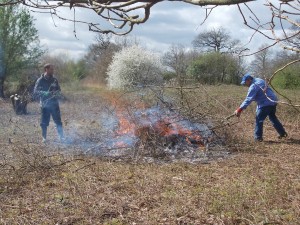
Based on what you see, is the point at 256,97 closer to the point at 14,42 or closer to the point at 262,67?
the point at 262,67

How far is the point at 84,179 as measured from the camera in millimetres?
5922

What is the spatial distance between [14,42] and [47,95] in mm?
16869

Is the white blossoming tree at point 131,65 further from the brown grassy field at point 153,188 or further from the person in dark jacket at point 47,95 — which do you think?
the brown grassy field at point 153,188

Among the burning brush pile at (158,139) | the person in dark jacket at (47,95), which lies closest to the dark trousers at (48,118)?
the person in dark jacket at (47,95)

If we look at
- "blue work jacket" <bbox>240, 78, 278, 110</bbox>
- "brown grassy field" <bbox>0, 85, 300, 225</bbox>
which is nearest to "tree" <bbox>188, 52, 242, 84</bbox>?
"blue work jacket" <bbox>240, 78, 278, 110</bbox>

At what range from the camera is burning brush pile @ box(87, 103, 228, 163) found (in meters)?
7.68

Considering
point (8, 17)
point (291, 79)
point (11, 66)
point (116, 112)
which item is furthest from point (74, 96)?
point (116, 112)

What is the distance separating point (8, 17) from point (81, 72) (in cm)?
1380

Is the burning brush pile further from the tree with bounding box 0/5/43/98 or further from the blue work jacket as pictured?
the tree with bounding box 0/5/43/98

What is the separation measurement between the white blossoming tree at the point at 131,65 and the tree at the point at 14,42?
5.32 m

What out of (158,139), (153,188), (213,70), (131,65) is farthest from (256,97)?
(131,65)

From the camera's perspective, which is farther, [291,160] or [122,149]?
[122,149]

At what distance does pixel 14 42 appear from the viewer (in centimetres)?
2489

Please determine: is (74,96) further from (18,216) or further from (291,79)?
(18,216)
